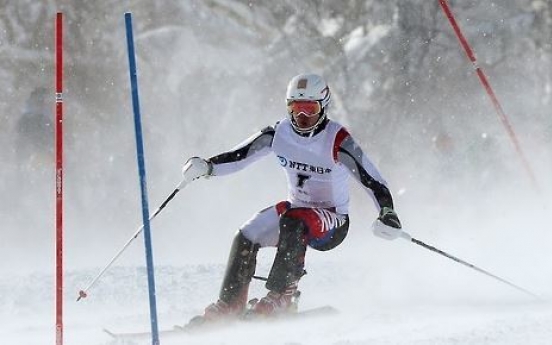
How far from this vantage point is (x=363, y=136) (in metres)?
18.4

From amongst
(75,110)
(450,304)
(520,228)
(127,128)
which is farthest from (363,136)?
(450,304)

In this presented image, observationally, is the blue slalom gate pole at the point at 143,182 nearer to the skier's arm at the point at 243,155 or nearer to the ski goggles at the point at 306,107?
the ski goggles at the point at 306,107

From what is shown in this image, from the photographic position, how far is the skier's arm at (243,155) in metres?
5.99

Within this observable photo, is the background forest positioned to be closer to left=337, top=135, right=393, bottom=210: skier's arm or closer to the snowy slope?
the snowy slope

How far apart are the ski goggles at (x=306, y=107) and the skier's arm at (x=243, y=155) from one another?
1.37 feet

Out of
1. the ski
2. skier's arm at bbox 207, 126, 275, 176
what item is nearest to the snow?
skier's arm at bbox 207, 126, 275, 176

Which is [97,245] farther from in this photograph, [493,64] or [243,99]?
[493,64]

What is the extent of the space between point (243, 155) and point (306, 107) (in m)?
0.74

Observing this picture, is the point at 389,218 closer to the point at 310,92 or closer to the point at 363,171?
the point at 363,171

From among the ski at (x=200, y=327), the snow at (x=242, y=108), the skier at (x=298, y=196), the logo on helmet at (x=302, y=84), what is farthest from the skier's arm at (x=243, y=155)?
the snow at (x=242, y=108)

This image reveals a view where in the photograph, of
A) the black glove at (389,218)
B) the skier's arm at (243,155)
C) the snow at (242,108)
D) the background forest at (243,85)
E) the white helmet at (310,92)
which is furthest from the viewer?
the background forest at (243,85)

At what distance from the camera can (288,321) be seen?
5488mm

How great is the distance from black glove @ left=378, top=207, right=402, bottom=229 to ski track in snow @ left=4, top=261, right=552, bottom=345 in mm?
628

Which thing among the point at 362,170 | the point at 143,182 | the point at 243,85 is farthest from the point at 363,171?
the point at 243,85
